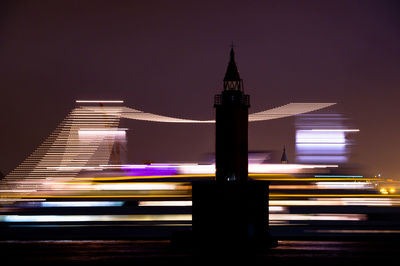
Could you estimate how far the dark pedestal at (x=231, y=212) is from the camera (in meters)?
14.3

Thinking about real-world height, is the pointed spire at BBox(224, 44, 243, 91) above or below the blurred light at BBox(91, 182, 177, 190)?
above

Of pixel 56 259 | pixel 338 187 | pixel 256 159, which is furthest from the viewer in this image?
pixel 256 159

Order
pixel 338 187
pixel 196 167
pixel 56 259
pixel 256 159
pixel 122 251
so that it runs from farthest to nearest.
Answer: pixel 256 159, pixel 338 187, pixel 196 167, pixel 122 251, pixel 56 259

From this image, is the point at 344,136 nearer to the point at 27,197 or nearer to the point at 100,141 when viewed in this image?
the point at 100,141

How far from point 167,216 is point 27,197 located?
6.84 metres

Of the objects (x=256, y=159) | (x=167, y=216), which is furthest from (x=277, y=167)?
(x=167, y=216)

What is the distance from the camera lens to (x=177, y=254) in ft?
47.8

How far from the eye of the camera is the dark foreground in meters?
13.5

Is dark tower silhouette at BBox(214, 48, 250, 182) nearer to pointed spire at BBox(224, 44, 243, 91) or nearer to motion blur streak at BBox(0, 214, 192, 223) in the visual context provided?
pointed spire at BBox(224, 44, 243, 91)

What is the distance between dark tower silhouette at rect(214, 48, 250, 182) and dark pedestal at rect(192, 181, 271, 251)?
16.2 inches

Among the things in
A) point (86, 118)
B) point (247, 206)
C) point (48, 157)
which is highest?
point (86, 118)

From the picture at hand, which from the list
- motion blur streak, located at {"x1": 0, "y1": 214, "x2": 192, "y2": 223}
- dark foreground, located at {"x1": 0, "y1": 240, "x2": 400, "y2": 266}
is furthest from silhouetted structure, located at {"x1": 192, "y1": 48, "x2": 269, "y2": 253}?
motion blur streak, located at {"x1": 0, "y1": 214, "x2": 192, "y2": 223}

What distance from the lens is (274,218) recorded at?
21.7 metres

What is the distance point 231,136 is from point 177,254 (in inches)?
158
